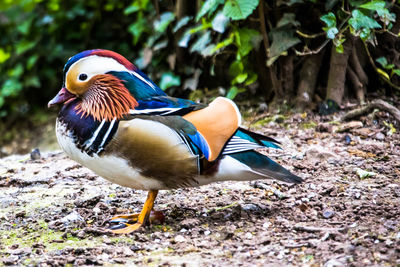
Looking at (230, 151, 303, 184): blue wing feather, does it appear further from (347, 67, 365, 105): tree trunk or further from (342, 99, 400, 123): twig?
(347, 67, 365, 105): tree trunk

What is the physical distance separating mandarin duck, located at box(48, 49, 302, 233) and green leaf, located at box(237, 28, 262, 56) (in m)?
1.66

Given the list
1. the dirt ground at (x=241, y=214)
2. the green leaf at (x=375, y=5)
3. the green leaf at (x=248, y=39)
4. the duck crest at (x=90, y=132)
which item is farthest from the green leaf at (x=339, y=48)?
the duck crest at (x=90, y=132)

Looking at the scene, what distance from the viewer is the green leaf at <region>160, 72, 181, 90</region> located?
518 centimetres

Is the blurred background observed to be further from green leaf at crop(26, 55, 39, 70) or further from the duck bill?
the duck bill

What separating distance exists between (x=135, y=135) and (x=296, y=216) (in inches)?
35.1

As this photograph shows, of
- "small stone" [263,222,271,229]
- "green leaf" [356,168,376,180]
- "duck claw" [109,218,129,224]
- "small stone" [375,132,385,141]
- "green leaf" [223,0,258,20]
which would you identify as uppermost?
"green leaf" [223,0,258,20]

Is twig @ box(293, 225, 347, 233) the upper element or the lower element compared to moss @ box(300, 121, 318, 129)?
lower

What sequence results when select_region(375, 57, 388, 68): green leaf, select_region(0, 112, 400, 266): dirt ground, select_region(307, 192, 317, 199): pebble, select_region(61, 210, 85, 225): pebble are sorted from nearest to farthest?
A: select_region(0, 112, 400, 266): dirt ground → select_region(61, 210, 85, 225): pebble → select_region(307, 192, 317, 199): pebble → select_region(375, 57, 388, 68): green leaf

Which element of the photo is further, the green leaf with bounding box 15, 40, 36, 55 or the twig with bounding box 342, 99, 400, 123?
the green leaf with bounding box 15, 40, 36, 55

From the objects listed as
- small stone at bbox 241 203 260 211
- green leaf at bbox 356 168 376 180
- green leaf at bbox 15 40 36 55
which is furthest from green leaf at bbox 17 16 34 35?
green leaf at bbox 356 168 376 180

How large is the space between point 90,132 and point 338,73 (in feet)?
7.72

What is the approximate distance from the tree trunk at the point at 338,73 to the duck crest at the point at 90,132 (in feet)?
7.34

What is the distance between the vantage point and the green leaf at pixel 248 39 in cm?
426

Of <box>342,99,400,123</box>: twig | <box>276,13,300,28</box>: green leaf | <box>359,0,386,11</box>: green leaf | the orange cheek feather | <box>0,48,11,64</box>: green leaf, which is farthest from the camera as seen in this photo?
<box>0,48,11,64</box>: green leaf
